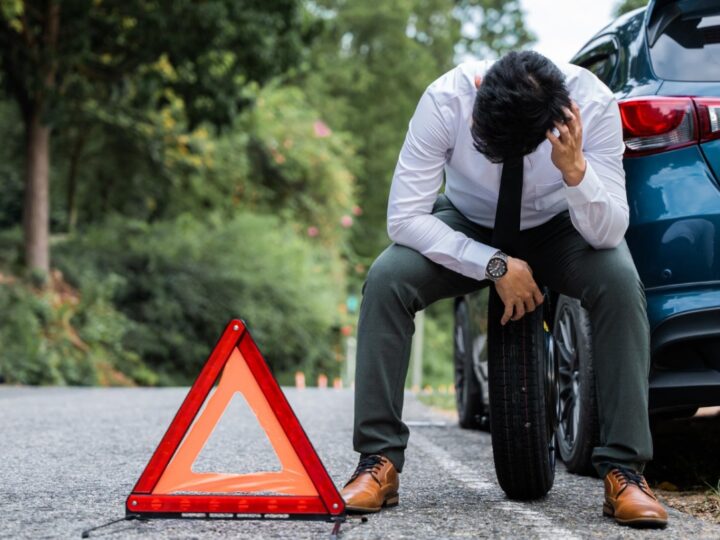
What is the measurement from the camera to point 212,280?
20.6 metres

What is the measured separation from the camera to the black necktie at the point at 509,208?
3684mm

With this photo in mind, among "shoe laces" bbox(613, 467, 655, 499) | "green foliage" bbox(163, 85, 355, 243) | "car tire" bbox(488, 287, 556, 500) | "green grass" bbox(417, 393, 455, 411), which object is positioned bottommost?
"green grass" bbox(417, 393, 455, 411)

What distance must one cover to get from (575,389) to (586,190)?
4.60ft

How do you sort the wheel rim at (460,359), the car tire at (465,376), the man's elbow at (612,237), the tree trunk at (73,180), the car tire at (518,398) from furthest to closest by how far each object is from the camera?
the tree trunk at (73,180)
the wheel rim at (460,359)
the car tire at (465,376)
the car tire at (518,398)
the man's elbow at (612,237)

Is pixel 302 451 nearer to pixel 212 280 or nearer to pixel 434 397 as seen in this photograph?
pixel 434 397

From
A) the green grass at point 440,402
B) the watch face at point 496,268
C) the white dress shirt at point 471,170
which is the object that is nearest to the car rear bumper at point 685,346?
the white dress shirt at point 471,170

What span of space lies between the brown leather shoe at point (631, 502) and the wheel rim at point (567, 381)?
3.52 feet

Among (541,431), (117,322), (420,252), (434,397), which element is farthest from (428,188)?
(117,322)

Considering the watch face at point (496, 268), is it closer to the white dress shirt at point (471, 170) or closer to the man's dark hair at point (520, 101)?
the white dress shirt at point (471, 170)

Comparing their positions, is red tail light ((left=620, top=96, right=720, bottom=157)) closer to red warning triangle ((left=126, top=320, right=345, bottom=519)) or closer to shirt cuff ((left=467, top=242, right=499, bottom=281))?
shirt cuff ((left=467, top=242, right=499, bottom=281))

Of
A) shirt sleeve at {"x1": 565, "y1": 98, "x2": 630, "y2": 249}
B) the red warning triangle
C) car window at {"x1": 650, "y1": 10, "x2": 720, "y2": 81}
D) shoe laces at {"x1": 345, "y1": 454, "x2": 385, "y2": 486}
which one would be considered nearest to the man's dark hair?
shirt sleeve at {"x1": 565, "y1": 98, "x2": 630, "y2": 249}

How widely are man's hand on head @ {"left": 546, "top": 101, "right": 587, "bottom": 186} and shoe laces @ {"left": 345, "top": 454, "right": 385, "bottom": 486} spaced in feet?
3.59

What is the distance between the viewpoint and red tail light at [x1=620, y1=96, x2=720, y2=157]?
394 centimetres

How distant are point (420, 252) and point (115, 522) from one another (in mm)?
1314
